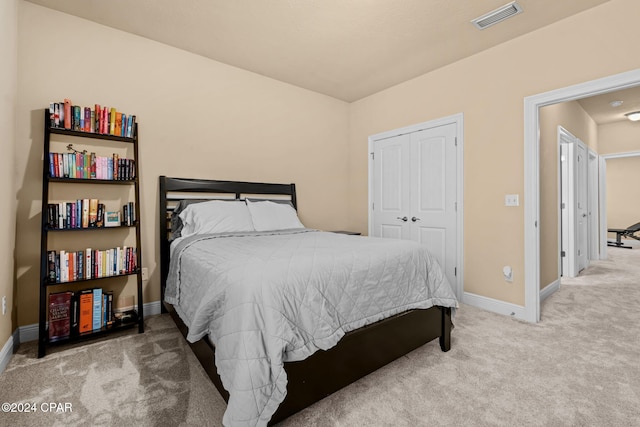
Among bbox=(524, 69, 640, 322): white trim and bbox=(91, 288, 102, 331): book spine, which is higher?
bbox=(524, 69, 640, 322): white trim

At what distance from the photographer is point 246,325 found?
1255mm

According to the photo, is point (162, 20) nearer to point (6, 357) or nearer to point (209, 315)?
point (209, 315)

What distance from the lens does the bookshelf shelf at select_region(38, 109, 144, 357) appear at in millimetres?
2217

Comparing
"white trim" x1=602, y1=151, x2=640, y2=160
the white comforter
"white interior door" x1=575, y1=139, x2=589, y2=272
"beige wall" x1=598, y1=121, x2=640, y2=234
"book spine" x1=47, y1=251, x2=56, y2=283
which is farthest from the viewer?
"beige wall" x1=598, y1=121, x2=640, y2=234

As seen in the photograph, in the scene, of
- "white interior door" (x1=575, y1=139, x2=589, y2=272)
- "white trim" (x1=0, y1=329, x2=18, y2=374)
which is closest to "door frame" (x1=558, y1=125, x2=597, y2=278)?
"white interior door" (x1=575, y1=139, x2=589, y2=272)

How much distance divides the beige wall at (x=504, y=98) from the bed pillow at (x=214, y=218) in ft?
7.95

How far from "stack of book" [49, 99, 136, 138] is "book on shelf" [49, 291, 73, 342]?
1313 millimetres

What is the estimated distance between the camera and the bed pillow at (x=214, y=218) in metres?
2.75

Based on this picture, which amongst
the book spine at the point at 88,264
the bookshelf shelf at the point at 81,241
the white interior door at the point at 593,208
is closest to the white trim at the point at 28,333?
the bookshelf shelf at the point at 81,241

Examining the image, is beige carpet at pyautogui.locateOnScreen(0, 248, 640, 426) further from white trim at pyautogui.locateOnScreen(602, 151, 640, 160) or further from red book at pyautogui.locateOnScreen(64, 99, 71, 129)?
white trim at pyautogui.locateOnScreen(602, 151, 640, 160)

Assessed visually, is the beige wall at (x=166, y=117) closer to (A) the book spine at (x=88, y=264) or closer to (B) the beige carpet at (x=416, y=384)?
(A) the book spine at (x=88, y=264)

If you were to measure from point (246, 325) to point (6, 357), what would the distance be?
2016 mm

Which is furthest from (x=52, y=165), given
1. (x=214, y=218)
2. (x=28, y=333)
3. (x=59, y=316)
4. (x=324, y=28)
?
(x=324, y=28)

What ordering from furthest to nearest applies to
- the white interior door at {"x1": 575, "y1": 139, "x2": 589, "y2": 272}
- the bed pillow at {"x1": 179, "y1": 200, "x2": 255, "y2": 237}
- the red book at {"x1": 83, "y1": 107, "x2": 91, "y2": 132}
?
the white interior door at {"x1": 575, "y1": 139, "x2": 589, "y2": 272} → the bed pillow at {"x1": 179, "y1": 200, "x2": 255, "y2": 237} → the red book at {"x1": 83, "y1": 107, "x2": 91, "y2": 132}
